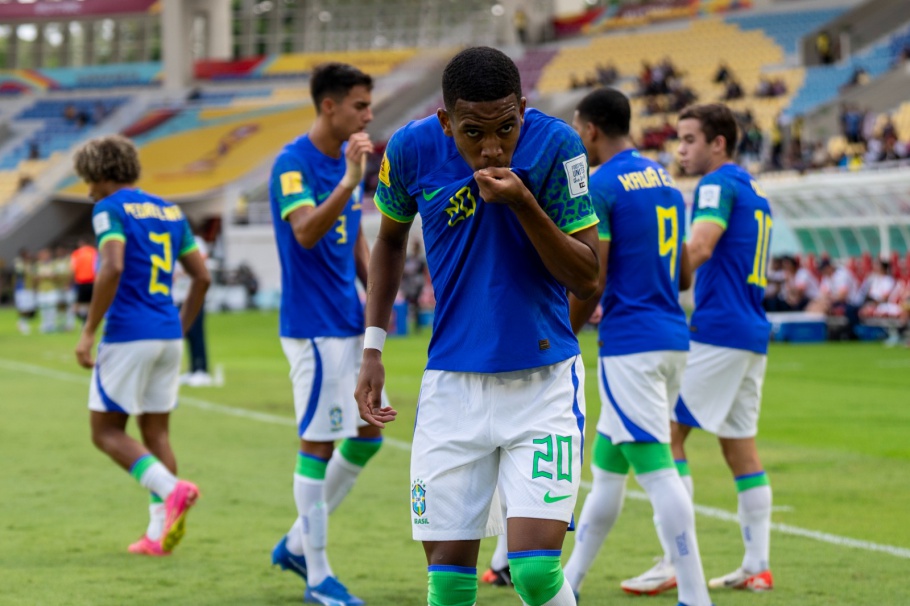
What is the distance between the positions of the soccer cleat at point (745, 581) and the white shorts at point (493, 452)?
2.53 metres

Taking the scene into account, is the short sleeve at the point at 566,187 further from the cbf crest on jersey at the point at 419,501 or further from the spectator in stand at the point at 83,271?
the spectator in stand at the point at 83,271

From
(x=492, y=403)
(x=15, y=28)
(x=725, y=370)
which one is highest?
(x=492, y=403)

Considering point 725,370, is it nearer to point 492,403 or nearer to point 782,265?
point 492,403

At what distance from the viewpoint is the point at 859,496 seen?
28.6 feet

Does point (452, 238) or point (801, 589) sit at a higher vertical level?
point (452, 238)

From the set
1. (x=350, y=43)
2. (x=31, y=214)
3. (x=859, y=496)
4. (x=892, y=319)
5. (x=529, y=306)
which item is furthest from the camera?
(x=350, y=43)

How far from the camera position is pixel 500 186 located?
349cm

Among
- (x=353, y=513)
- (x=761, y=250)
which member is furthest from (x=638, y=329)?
(x=353, y=513)

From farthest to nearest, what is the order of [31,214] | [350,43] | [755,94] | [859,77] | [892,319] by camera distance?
1. [350,43]
2. [31,214]
3. [755,94]
4. [859,77]
5. [892,319]

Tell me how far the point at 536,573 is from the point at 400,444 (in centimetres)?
778

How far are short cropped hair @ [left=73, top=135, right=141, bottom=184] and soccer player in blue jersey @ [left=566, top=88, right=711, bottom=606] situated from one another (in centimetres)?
271

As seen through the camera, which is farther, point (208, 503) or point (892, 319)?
point (892, 319)

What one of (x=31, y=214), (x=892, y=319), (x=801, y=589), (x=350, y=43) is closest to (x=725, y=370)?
(x=801, y=589)

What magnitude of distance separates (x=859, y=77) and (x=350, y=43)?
30577 mm
